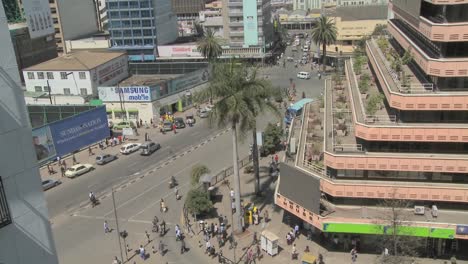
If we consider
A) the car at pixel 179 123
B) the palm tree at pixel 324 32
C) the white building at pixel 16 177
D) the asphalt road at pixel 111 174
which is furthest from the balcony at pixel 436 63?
the palm tree at pixel 324 32

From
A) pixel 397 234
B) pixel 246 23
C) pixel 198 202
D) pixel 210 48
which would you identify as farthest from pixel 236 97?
pixel 246 23

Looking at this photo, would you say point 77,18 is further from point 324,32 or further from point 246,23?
point 324,32

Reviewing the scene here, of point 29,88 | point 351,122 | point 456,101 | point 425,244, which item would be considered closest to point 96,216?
point 351,122

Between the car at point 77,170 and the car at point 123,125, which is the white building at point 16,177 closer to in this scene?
the car at point 77,170

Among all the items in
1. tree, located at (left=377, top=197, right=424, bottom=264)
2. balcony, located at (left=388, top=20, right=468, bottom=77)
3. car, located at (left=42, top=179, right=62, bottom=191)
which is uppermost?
balcony, located at (left=388, top=20, right=468, bottom=77)

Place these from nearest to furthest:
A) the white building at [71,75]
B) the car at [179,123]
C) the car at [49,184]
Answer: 1. the car at [49,184]
2. the car at [179,123]
3. the white building at [71,75]

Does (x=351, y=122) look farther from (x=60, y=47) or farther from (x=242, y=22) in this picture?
(x=60, y=47)

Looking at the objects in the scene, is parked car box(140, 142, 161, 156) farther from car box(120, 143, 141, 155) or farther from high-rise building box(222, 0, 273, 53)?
high-rise building box(222, 0, 273, 53)

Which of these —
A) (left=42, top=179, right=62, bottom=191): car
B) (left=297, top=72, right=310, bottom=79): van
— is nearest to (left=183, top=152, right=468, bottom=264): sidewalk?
(left=42, top=179, right=62, bottom=191): car
